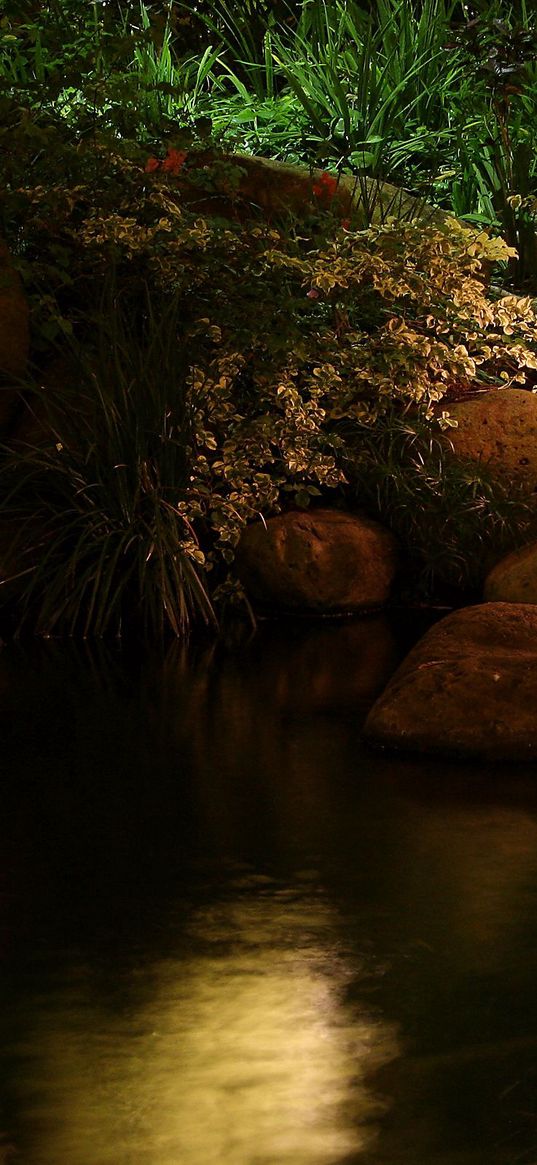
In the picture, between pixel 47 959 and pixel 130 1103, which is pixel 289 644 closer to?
pixel 47 959

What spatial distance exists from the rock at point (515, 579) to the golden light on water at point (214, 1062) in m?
3.93

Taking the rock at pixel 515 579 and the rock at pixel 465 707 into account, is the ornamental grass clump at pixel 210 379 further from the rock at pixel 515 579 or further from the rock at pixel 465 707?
the rock at pixel 465 707

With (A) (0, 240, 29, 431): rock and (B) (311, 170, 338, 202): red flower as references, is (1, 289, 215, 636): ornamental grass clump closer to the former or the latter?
(A) (0, 240, 29, 431): rock

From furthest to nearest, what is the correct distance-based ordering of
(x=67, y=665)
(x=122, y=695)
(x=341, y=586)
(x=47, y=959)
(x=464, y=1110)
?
(x=341, y=586) < (x=67, y=665) < (x=122, y=695) < (x=47, y=959) < (x=464, y=1110)

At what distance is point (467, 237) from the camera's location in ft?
28.5

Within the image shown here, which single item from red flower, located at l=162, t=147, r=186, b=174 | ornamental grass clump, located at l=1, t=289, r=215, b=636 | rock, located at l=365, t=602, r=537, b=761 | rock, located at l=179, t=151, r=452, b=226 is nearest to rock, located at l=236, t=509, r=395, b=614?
ornamental grass clump, located at l=1, t=289, r=215, b=636

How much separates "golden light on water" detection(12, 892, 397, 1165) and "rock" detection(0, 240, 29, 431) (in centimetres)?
456

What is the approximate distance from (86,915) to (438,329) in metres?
5.14

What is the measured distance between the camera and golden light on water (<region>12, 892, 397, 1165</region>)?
2.97m

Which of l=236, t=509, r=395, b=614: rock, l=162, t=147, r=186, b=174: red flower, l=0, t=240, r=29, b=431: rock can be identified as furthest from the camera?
l=162, t=147, r=186, b=174: red flower

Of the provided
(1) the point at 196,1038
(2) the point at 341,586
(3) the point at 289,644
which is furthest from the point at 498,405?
(1) the point at 196,1038

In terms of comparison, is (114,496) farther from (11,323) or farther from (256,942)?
(256,942)

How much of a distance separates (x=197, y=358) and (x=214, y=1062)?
5381 millimetres

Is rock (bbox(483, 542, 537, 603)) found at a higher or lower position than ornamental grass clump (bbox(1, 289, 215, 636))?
lower
